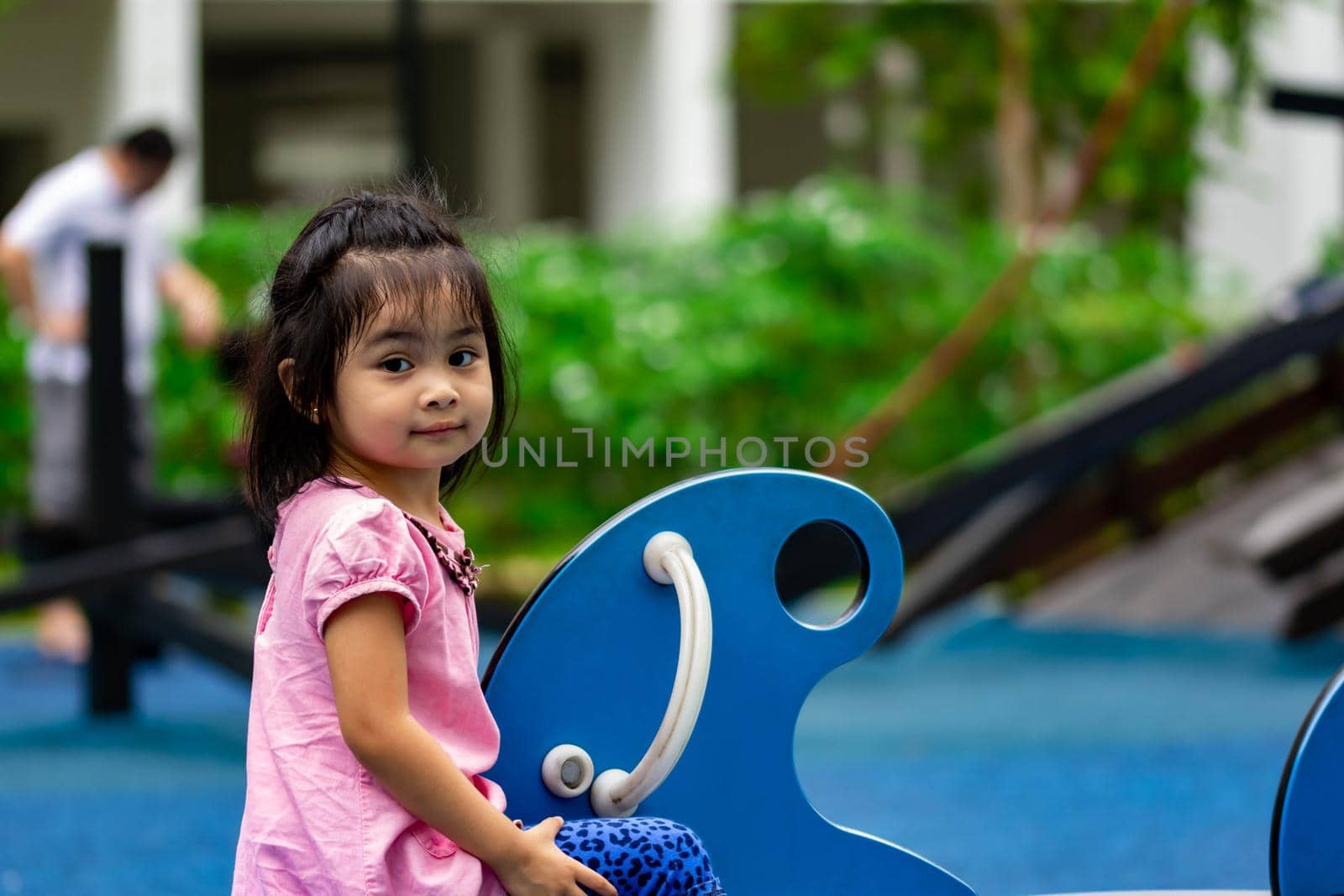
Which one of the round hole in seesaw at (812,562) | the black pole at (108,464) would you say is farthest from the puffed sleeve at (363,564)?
the black pole at (108,464)

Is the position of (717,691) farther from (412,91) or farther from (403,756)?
(412,91)

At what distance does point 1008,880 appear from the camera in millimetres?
2793

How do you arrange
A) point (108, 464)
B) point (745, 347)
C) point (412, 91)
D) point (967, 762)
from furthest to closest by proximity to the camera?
point (745, 347)
point (412, 91)
point (108, 464)
point (967, 762)

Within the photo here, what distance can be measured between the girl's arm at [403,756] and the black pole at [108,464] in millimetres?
3305

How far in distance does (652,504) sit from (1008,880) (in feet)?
5.23

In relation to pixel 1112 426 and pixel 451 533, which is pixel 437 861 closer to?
pixel 451 533

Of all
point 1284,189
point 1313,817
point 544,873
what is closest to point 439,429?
point 544,873

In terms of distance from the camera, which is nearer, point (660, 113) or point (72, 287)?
point (72, 287)

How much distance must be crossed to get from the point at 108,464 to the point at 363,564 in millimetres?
3455

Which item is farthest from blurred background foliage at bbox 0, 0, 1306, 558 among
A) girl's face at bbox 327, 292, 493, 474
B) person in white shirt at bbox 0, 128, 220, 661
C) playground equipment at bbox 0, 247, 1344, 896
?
girl's face at bbox 327, 292, 493, 474

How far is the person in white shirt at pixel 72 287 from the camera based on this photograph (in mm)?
5188

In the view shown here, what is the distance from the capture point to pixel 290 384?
1.43m

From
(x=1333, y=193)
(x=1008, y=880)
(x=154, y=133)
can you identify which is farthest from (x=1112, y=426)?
(x=1333, y=193)

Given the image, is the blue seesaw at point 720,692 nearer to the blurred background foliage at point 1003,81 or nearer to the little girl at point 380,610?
the little girl at point 380,610
